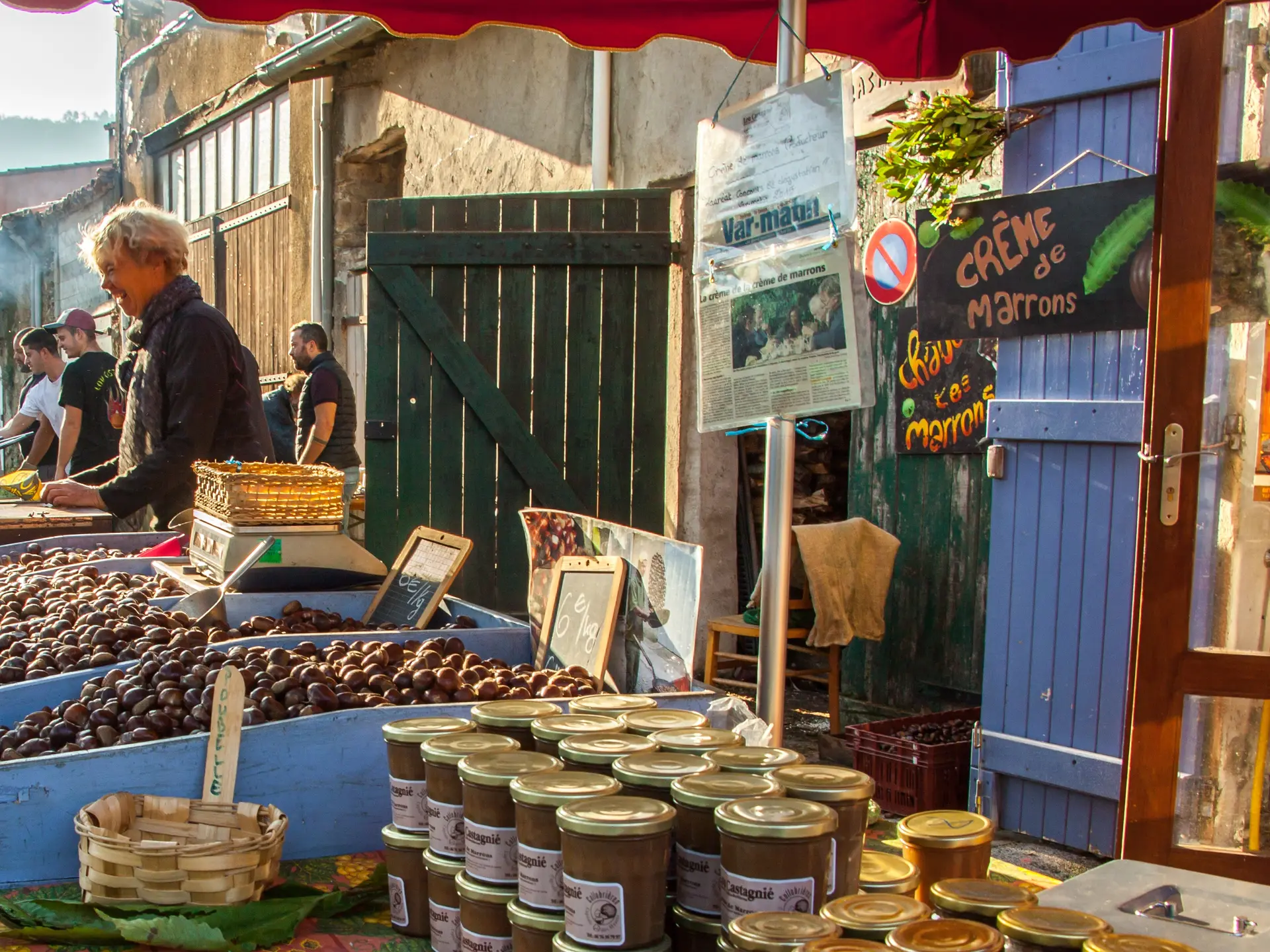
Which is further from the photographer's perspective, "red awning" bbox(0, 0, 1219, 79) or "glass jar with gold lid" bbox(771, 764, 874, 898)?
"red awning" bbox(0, 0, 1219, 79)

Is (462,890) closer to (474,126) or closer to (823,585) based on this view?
(823,585)

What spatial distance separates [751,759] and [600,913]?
40cm

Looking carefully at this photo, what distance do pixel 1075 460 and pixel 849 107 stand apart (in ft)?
6.76

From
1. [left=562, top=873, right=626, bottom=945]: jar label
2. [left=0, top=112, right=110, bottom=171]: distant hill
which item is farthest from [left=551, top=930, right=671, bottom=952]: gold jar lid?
[left=0, top=112, right=110, bottom=171]: distant hill

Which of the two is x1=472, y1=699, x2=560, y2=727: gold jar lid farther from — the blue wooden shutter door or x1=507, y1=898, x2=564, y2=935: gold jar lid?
the blue wooden shutter door

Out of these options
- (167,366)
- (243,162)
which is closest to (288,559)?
(167,366)

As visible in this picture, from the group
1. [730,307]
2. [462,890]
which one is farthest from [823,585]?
[462,890]

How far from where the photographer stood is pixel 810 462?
23.7ft

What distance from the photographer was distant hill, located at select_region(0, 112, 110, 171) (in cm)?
6962

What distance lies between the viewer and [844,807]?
165 centimetres

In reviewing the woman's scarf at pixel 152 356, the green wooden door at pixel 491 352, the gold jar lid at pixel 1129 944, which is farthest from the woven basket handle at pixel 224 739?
the green wooden door at pixel 491 352

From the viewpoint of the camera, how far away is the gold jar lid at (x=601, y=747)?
1823 mm

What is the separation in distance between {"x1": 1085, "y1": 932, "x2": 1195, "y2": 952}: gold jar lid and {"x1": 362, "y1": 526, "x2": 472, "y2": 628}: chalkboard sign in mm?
2475

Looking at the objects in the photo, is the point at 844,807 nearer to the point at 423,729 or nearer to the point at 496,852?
the point at 496,852
